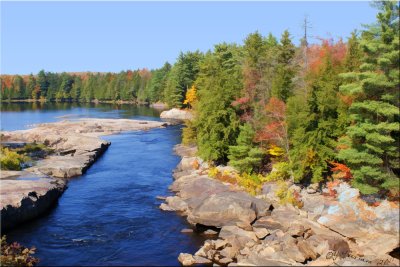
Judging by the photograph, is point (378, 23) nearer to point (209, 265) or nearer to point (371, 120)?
point (371, 120)

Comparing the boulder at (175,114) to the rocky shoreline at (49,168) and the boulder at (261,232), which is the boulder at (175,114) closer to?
the rocky shoreline at (49,168)

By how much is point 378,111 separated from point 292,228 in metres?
11.1

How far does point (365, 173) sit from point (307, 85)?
13.4m

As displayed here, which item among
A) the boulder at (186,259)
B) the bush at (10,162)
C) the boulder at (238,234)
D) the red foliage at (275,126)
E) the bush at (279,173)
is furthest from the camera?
the bush at (10,162)

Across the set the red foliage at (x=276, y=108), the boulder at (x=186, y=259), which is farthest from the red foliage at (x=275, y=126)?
the boulder at (x=186, y=259)

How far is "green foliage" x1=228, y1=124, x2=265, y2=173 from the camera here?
4281cm

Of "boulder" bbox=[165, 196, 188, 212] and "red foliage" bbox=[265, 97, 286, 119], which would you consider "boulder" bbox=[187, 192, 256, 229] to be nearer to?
"boulder" bbox=[165, 196, 188, 212]

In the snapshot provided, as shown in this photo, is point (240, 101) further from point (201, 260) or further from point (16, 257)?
point (16, 257)

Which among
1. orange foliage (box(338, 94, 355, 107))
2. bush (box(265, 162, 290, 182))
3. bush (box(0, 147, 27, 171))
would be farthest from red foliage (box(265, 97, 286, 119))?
bush (box(0, 147, 27, 171))

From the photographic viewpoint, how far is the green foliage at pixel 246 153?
42812mm

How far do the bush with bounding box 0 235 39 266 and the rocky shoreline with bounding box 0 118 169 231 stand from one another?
19.5ft

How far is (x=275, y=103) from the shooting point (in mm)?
43812

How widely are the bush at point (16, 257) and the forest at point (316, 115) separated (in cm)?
2249

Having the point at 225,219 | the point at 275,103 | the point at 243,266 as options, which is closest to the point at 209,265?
the point at 243,266
